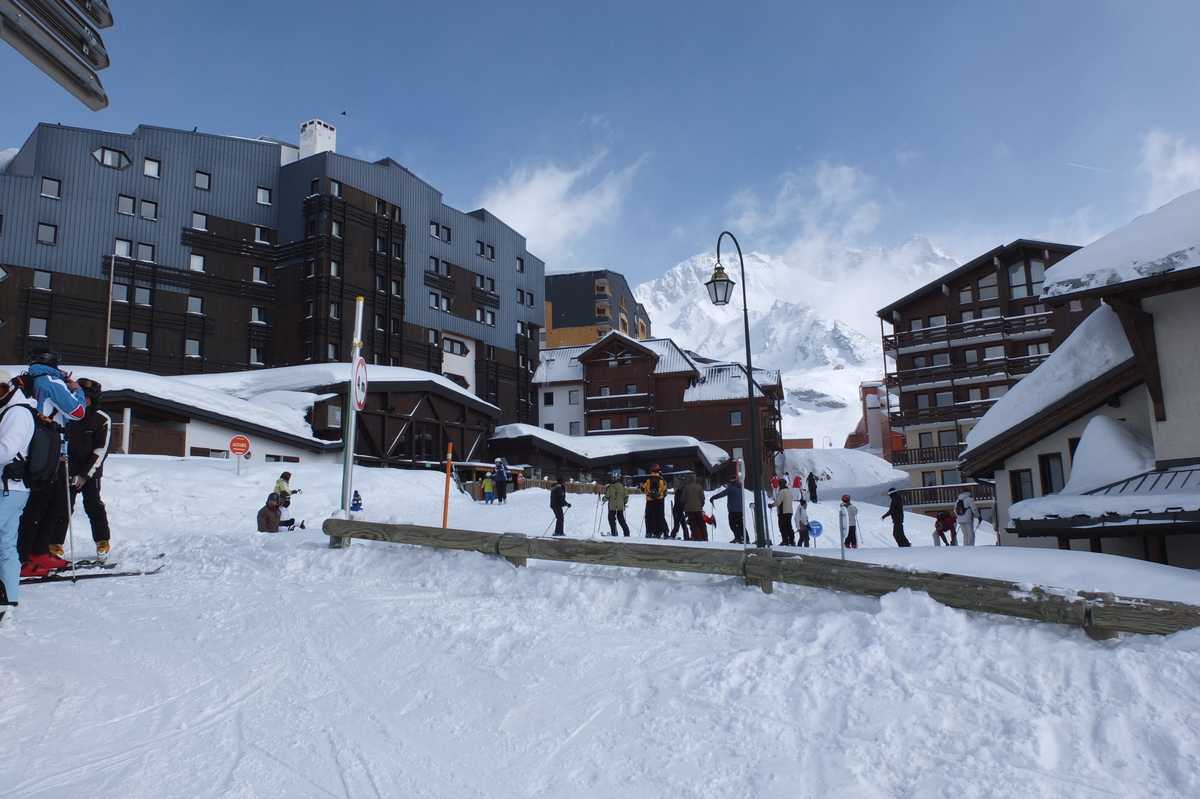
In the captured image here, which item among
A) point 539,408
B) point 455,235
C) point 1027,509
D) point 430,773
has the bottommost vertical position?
point 430,773

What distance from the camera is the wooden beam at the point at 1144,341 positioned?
35.5 feet

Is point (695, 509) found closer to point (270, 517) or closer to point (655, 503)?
point (655, 503)

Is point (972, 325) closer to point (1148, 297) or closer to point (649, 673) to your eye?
point (1148, 297)

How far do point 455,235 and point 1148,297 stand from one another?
152 ft

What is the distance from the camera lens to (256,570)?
1030 centimetres

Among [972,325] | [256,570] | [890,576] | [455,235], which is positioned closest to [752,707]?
[890,576]

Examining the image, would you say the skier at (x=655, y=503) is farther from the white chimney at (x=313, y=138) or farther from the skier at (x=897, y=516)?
the white chimney at (x=313, y=138)

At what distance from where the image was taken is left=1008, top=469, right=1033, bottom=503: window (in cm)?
1598

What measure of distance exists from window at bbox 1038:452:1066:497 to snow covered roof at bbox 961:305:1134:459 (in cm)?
84

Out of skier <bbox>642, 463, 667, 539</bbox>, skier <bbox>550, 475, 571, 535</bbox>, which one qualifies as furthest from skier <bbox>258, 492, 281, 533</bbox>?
skier <bbox>642, 463, 667, 539</bbox>

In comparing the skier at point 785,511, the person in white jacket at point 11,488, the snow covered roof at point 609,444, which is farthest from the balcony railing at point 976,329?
the person in white jacket at point 11,488

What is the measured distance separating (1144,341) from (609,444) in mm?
38360

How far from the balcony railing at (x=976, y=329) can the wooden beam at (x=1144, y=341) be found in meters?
38.3

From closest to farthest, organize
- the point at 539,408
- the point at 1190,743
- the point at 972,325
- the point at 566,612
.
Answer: the point at 1190,743
the point at 566,612
the point at 972,325
the point at 539,408
